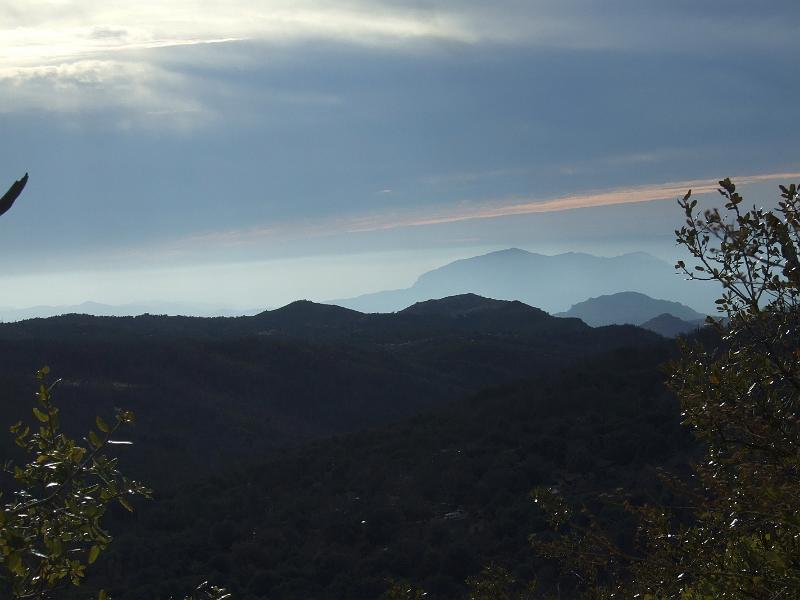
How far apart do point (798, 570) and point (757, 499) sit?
0.42 m

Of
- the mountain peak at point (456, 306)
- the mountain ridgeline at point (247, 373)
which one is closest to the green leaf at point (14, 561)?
the mountain ridgeline at point (247, 373)

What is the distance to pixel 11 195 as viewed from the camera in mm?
2760

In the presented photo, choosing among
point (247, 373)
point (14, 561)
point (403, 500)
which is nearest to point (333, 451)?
point (403, 500)

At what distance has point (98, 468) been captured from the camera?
3.62 metres

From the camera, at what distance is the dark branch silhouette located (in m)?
2.71

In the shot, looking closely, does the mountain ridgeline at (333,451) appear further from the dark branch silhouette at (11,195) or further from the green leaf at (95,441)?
the dark branch silhouette at (11,195)

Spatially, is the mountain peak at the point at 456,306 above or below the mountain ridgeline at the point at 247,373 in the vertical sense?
above

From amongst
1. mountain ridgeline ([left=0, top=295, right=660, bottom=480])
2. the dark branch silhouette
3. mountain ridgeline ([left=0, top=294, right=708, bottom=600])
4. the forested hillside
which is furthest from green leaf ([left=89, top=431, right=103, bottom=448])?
mountain ridgeline ([left=0, top=295, right=660, bottom=480])

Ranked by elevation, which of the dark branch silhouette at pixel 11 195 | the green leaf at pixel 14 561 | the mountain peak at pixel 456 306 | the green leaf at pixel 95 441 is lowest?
the green leaf at pixel 14 561

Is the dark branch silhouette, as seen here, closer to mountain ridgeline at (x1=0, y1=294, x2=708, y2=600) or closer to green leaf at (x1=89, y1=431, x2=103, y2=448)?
green leaf at (x1=89, y1=431, x2=103, y2=448)

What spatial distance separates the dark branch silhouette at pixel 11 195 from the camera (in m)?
2.71

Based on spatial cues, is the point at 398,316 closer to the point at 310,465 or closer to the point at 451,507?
the point at 310,465

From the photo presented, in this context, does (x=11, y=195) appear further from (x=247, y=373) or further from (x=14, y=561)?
(x=247, y=373)

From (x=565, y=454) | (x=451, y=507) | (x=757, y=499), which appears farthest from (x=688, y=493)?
(x=565, y=454)
